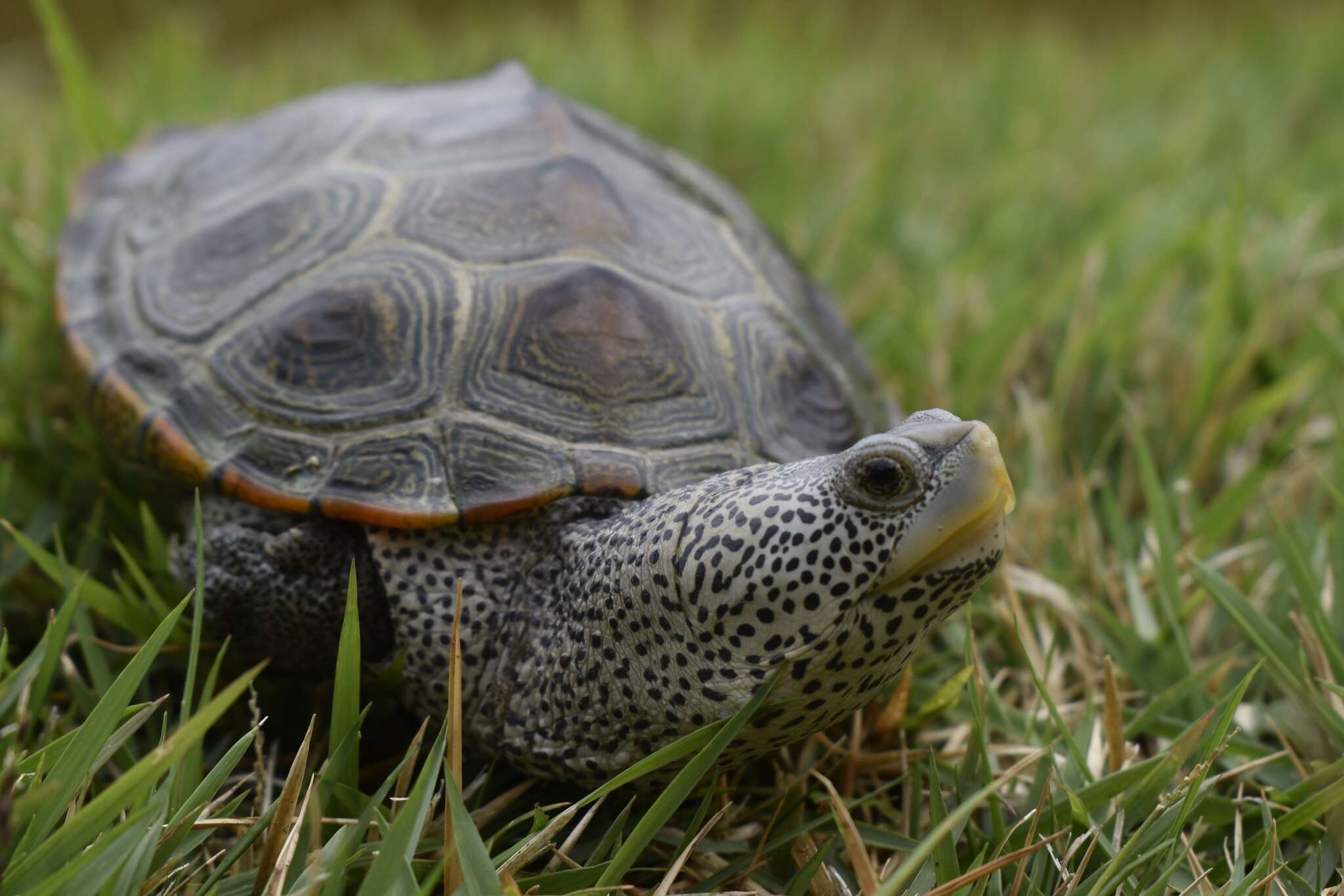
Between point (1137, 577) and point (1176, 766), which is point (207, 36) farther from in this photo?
point (1176, 766)

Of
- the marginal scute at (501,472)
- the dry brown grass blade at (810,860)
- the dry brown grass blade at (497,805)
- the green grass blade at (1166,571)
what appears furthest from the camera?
the green grass blade at (1166,571)

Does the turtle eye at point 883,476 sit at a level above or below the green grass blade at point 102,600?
above

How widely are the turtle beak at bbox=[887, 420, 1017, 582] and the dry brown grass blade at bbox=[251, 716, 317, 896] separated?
2.92 ft

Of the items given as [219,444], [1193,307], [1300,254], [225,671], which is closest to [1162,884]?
[225,671]

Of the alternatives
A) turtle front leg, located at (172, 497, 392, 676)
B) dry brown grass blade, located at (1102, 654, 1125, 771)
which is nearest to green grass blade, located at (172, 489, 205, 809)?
turtle front leg, located at (172, 497, 392, 676)

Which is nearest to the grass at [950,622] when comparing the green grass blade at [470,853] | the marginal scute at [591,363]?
the green grass blade at [470,853]

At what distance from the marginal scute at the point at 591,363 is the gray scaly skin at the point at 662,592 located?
0.59 ft

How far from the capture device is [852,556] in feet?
4.90

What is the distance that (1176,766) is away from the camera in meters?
1.66

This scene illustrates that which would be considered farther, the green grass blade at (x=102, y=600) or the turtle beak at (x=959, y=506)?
the green grass blade at (x=102, y=600)

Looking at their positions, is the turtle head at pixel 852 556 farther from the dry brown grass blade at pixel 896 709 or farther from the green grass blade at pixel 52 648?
the green grass blade at pixel 52 648

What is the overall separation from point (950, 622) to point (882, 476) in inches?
37.8

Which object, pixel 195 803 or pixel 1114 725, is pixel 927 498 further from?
pixel 195 803

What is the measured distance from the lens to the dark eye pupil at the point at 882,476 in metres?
1.47
